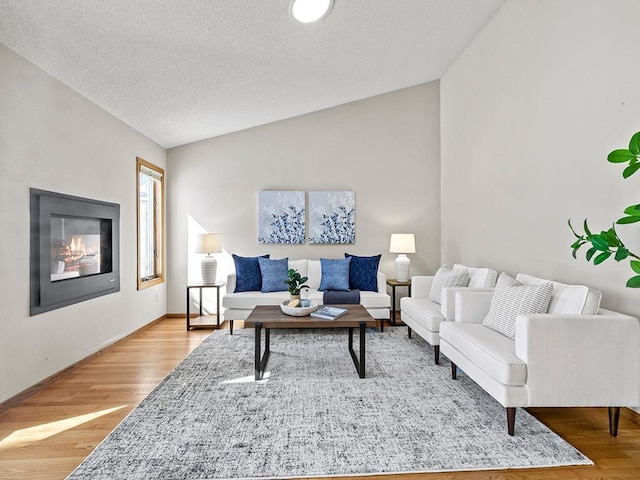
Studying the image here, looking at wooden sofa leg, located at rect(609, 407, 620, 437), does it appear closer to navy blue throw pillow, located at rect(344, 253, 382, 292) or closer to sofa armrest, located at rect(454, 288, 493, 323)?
sofa armrest, located at rect(454, 288, 493, 323)

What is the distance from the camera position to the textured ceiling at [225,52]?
104 inches

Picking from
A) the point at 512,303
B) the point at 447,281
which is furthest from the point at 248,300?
the point at 512,303

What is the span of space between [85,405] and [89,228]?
1732mm

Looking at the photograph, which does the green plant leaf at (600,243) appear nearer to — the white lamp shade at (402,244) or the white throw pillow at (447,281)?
the white throw pillow at (447,281)

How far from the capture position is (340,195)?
18.8 feet

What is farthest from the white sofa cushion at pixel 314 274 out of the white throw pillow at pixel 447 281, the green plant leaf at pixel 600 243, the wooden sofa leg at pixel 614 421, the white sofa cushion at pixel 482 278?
the green plant leaf at pixel 600 243

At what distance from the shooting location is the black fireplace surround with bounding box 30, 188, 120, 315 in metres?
3.01

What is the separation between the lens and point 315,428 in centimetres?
237

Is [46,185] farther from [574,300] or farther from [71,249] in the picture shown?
[574,300]

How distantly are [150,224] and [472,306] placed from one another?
4201 mm

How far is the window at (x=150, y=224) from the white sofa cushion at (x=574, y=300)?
4339 millimetres

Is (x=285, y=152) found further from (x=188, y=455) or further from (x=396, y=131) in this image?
(x=188, y=455)

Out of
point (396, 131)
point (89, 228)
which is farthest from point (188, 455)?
point (396, 131)

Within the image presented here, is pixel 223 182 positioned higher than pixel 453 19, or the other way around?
pixel 453 19
